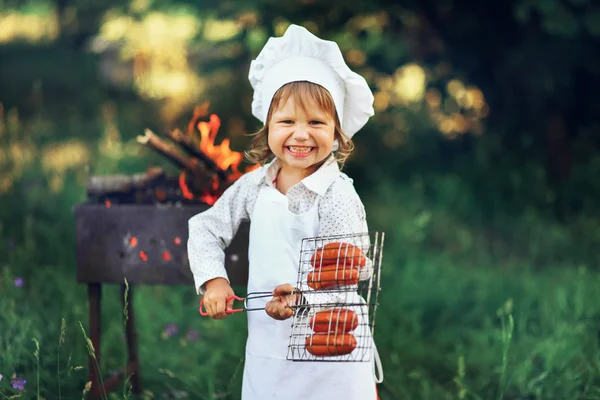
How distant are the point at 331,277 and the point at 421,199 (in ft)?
16.1

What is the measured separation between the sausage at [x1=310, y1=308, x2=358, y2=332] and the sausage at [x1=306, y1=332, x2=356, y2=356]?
19 mm

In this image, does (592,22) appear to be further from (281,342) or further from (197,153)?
(281,342)

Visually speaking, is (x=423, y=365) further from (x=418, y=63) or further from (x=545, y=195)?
(x=418, y=63)

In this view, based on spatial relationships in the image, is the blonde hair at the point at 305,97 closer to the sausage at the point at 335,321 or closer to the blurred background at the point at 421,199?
the sausage at the point at 335,321

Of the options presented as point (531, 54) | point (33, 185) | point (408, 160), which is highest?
point (531, 54)

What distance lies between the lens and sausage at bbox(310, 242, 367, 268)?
7.72 ft

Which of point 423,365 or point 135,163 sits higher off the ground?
point 135,163

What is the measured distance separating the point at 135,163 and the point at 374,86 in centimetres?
274

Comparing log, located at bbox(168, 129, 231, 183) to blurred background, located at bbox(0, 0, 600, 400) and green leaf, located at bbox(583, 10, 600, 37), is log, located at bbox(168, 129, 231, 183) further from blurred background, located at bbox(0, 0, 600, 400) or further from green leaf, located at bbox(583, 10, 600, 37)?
green leaf, located at bbox(583, 10, 600, 37)

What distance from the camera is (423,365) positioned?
4410mm

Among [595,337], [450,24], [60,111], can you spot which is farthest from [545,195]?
[60,111]

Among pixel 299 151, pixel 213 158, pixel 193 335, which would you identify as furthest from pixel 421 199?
pixel 299 151

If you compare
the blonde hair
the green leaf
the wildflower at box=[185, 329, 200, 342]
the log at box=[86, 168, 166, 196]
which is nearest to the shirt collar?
the blonde hair

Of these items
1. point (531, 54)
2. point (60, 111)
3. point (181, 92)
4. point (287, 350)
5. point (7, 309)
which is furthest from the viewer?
point (60, 111)
